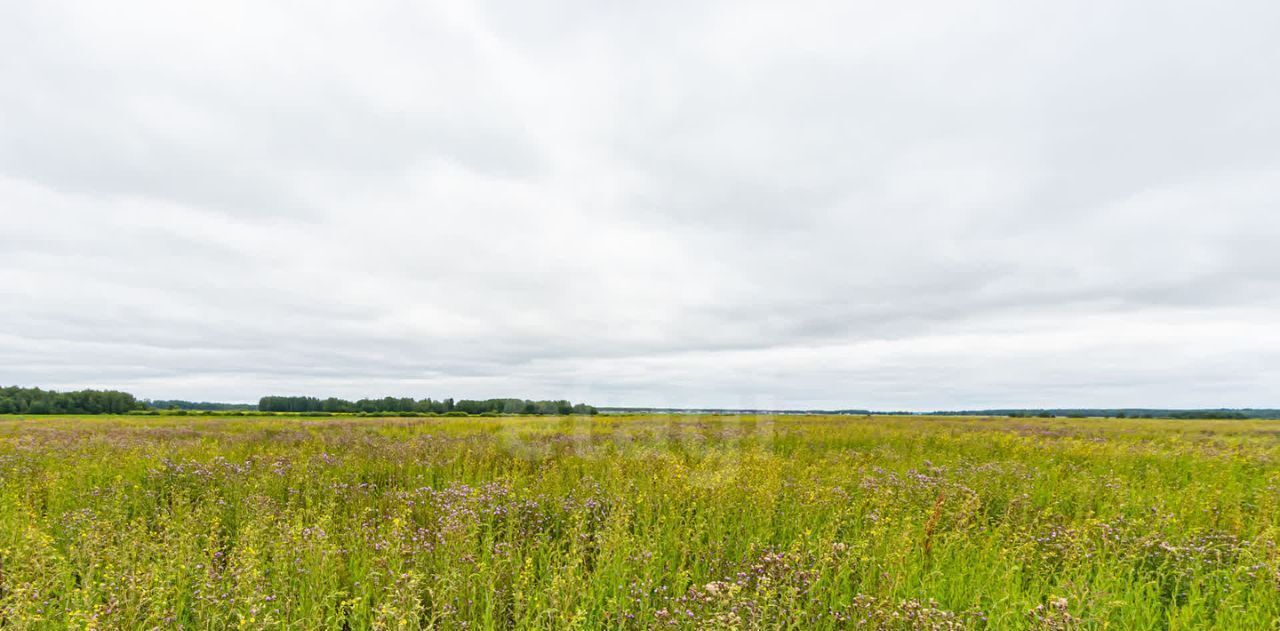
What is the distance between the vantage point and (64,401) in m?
65.2

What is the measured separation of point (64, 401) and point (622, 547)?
100523 mm

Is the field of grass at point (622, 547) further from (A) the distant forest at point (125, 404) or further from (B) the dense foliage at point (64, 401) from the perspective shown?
(B) the dense foliage at point (64, 401)

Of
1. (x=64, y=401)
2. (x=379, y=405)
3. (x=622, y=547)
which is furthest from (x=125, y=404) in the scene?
(x=622, y=547)

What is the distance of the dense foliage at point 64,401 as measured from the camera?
2402 inches

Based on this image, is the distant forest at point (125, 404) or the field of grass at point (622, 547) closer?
the field of grass at point (622, 547)

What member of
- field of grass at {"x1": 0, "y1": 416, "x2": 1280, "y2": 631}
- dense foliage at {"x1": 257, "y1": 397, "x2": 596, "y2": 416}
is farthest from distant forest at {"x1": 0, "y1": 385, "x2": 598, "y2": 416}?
field of grass at {"x1": 0, "y1": 416, "x2": 1280, "y2": 631}

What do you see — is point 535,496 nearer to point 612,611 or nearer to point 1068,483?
point 612,611

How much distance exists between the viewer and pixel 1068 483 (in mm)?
8031

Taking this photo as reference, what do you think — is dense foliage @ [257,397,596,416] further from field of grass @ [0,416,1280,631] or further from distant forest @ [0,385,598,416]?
field of grass @ [0,416,1280,631]

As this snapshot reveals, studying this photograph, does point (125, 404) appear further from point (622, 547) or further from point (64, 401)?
point (622, 547)

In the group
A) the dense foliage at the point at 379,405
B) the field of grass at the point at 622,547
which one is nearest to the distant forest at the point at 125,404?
the dense foliage at the point at 379,405

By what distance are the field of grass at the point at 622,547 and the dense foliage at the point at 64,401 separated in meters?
83.0

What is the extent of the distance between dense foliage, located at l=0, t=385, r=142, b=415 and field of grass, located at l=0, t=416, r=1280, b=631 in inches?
3266

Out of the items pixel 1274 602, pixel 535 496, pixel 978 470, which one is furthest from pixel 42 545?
pixel 978 470
